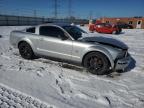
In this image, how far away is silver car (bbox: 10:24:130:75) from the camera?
16.1ft

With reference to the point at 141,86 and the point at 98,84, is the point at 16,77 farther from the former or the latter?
the point at 141,86

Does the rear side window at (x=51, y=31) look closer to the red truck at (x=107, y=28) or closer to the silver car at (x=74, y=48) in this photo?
the silver car at (x=74, y=48)

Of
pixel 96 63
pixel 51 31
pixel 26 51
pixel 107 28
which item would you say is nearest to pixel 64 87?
pixel 96 63

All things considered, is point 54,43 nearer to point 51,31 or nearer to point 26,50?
point 51,31

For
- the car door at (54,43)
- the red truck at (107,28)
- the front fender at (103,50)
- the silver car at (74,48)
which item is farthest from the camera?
the red truck at (107,28)

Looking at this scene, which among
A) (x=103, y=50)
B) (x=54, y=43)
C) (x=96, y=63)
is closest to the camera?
(x=103, y=50)

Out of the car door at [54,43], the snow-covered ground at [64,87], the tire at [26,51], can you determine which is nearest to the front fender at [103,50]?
the snow-covered ground at [64,87]

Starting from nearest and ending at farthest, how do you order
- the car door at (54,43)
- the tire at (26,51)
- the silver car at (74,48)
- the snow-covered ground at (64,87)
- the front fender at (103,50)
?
the snow-covered ground at (64,87) → the front fender at (103,50) → the silver car at (74,48) → the car door at (54,43) → the tire at (26,51)

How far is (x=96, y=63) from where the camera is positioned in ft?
16.7

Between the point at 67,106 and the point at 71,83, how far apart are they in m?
Answer: 1.16

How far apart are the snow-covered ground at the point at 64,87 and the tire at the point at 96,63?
0.65ft

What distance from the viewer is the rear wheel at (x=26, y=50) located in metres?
6.36

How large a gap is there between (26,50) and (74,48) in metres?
2.21

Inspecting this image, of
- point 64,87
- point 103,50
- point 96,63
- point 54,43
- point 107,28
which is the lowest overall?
point 64,87
